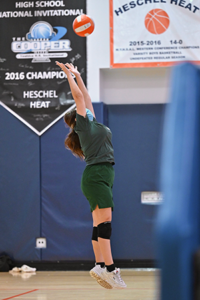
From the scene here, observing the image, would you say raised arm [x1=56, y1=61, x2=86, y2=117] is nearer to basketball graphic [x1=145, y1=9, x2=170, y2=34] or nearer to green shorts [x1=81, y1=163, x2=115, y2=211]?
green shorts [x1=81, y1=163, x2=115, y2=211]

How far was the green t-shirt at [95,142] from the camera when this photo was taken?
142 inches

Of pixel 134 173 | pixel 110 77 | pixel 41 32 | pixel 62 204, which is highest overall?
pixel 41 32

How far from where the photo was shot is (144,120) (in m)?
6.28

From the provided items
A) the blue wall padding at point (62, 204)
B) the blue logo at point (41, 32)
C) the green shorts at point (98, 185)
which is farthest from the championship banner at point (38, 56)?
the green shorts at point (98, 185)

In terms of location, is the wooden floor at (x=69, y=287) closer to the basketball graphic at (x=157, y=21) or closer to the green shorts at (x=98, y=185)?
the green shorts at (x=98, y=185)

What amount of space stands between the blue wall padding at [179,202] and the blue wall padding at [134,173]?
549 centimetres

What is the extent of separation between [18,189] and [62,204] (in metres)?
0.74

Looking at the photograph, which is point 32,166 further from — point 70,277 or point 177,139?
point 177,139

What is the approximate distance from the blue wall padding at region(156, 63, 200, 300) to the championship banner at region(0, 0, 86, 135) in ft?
17.9

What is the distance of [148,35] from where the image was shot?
6004mm

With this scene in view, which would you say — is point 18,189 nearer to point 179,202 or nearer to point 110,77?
point 110,77

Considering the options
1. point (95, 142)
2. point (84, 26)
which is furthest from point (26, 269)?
point (84, 26)

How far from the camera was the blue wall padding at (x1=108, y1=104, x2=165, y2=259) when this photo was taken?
6.14 m

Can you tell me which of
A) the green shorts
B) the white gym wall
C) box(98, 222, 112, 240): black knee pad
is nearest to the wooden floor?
box(98, 222, 112, 240): black knee pad
